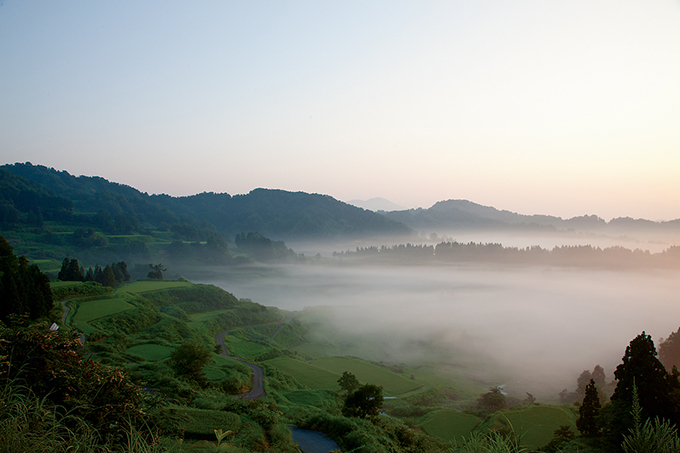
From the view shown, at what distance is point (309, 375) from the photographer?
194 feet

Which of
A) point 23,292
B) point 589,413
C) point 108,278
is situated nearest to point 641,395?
point 589,413

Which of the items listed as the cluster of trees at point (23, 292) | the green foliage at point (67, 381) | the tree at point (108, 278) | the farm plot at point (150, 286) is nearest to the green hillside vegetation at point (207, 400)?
the green foliage at point (67, 381)

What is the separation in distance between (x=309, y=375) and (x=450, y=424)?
2663 cm

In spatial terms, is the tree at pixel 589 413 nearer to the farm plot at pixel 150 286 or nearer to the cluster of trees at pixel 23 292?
the cluster of trees at pixel 23 292

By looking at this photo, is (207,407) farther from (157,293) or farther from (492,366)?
(492,366)

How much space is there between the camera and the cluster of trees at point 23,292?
1201 inches

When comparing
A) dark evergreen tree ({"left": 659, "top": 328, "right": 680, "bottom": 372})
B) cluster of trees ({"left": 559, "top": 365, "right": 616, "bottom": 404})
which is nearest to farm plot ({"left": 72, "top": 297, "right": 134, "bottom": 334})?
cluster of trees ({"left": 559, "top": 365, "right": 616, "bottom": 404})

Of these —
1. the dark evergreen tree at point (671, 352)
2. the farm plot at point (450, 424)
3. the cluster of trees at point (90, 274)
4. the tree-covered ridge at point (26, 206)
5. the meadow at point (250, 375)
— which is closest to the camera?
the meadow at point (250, 375)

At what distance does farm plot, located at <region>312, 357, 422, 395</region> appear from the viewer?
63.6 metres

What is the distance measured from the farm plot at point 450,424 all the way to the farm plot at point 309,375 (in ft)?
50.1

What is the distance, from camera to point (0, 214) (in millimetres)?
160875

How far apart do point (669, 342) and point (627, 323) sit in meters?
133

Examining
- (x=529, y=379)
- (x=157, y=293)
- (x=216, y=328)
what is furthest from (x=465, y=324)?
(x=157, y=293)

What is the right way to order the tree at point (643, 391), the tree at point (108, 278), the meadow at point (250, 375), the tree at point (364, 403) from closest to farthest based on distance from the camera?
1. the tree at point (643, 391)
2. the meadow at point (250, 375)
3. the tree at point (364, 403)
4. the tree at point (108, 278)
